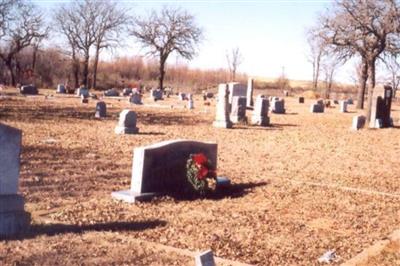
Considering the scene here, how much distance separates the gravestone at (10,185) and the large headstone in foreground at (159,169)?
2.23 metres

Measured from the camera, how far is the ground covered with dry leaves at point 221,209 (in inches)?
231

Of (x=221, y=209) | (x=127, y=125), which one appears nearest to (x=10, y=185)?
(x=221, y=209)

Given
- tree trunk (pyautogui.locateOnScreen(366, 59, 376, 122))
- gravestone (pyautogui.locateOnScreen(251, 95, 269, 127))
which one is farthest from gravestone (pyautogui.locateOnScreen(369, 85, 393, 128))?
gravestone (pyautogui.locateOnScreen(251, 95, 269, 127))

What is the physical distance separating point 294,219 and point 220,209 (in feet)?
3.69

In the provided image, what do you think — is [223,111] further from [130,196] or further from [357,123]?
[130,196]

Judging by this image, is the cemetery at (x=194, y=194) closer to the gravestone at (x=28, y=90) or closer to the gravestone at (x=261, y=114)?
the gravestone at (x=261, y=114)

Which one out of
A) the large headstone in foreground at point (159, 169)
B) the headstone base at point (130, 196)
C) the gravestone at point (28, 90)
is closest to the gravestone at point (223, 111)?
the large headstone in foreground at point (159, 169)

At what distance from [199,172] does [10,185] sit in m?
3.43

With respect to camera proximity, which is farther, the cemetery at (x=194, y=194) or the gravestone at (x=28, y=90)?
the gravestone at (x=28, y=90)

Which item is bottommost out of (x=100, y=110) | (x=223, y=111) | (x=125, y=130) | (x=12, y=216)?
(x=12, y=216)

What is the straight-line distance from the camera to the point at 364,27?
97.1 ft

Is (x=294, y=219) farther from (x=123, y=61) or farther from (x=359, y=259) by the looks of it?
(x=123, y=61)

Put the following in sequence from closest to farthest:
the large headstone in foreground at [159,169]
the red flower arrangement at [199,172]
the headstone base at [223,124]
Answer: the large headstone in foreground at [159,169] < the red flower arrangement at [199,172] < the headstone base at [223,124]

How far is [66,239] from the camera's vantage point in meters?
5.97
